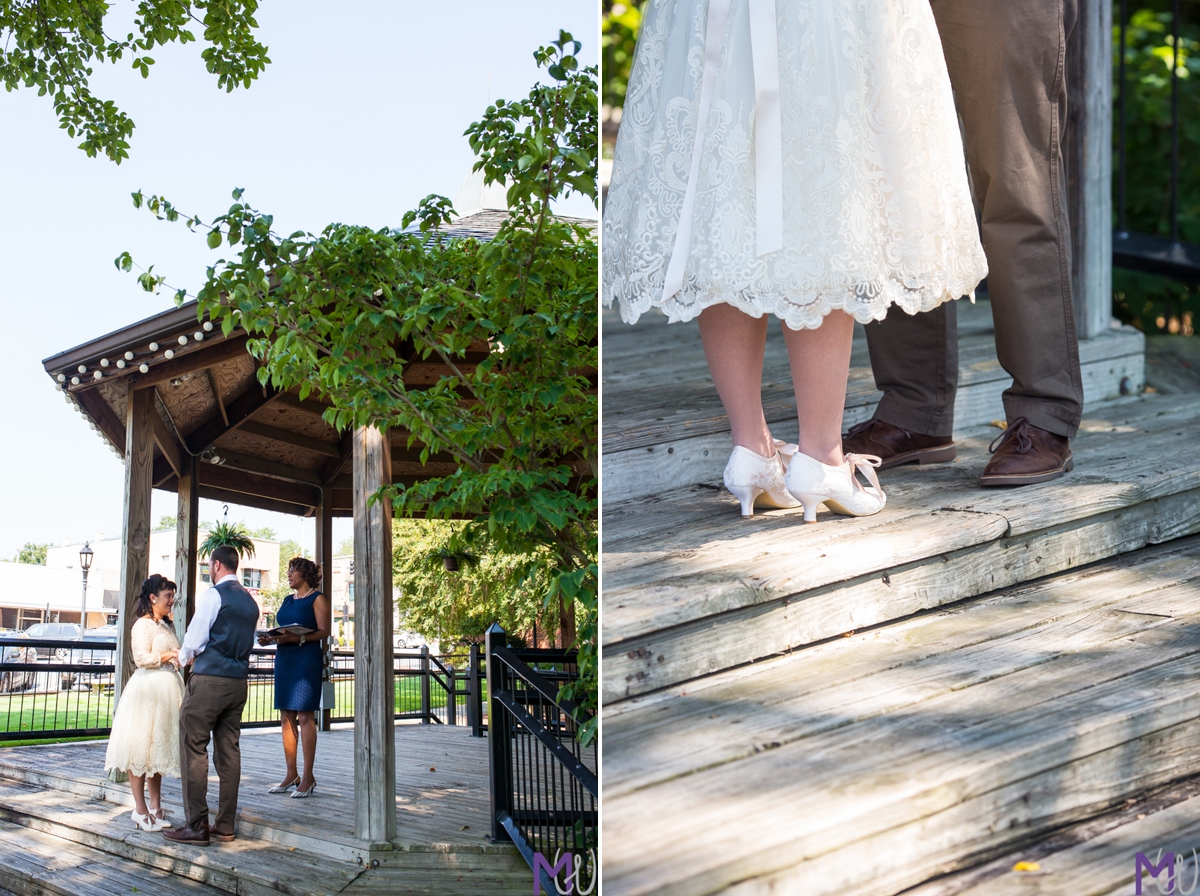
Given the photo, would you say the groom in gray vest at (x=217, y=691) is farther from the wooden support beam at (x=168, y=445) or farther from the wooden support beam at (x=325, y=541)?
the wooden support beam at (x=325, y=541)

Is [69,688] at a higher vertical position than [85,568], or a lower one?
lower

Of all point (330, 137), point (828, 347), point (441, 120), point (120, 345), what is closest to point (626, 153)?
point (828, 347)

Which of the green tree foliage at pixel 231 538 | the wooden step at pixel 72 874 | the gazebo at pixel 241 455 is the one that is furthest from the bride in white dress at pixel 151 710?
the green tree foliage at pixel 231 538

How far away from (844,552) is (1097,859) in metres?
0.64

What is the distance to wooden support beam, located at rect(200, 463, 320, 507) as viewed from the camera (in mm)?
9938

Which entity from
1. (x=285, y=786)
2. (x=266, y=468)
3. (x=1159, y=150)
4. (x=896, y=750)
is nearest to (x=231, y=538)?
(x=266, y=468)

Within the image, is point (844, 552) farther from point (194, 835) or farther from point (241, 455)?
point (241, 455)

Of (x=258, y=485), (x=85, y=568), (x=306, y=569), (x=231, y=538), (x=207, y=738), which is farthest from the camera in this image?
(x=231, y=538)

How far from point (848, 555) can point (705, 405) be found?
3.37 feet

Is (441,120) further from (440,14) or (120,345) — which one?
(120,345)

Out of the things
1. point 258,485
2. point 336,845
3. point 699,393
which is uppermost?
point 258,485

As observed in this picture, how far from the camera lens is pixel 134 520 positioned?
7.23 metres

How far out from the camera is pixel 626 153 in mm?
2068

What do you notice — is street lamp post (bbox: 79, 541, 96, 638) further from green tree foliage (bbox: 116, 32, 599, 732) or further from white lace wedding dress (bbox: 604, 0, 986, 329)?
white lace wedding dress (bbox: 604, 0, 986, 329)
